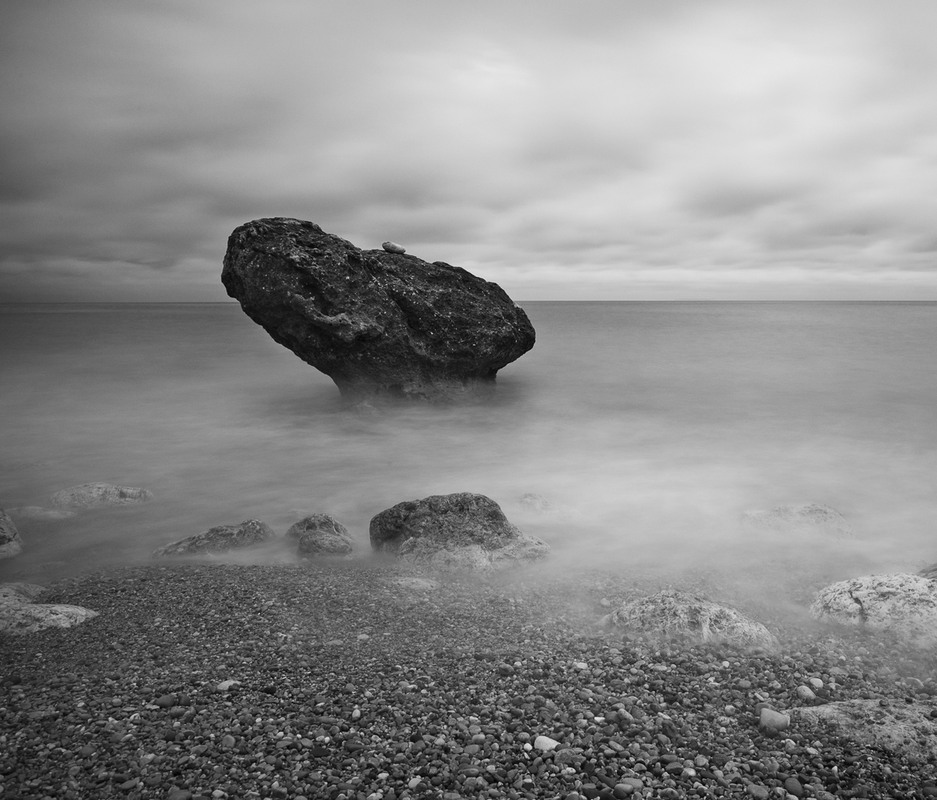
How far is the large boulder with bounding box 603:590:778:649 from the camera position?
14.9 ft

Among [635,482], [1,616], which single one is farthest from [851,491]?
[1,616]

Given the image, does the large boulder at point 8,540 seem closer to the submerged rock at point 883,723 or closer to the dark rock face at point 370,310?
the dark rock face at point 370,310

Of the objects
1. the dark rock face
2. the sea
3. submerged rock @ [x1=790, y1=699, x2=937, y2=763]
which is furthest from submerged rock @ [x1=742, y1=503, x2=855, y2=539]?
the dark rock face

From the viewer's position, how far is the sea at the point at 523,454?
7.56 m

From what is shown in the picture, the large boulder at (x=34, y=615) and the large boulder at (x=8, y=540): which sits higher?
the large boulder at (x=34, y=615)

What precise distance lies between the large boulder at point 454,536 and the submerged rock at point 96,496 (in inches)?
161

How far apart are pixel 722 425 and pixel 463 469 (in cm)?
681

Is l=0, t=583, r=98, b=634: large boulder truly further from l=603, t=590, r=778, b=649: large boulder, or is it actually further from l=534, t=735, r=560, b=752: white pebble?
l=603, t=590, r=778, b=649: large boulder

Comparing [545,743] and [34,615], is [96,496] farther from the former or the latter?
[545,743]

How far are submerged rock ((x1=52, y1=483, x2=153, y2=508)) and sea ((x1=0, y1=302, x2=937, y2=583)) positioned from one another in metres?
0.30

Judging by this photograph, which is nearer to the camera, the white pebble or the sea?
the white pebble

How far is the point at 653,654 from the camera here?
4348mm

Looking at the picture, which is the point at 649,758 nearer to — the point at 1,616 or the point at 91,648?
the point at 91,648

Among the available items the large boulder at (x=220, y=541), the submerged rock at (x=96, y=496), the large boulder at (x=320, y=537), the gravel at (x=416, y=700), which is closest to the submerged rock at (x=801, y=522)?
the gravel at (x=416, y=700)
